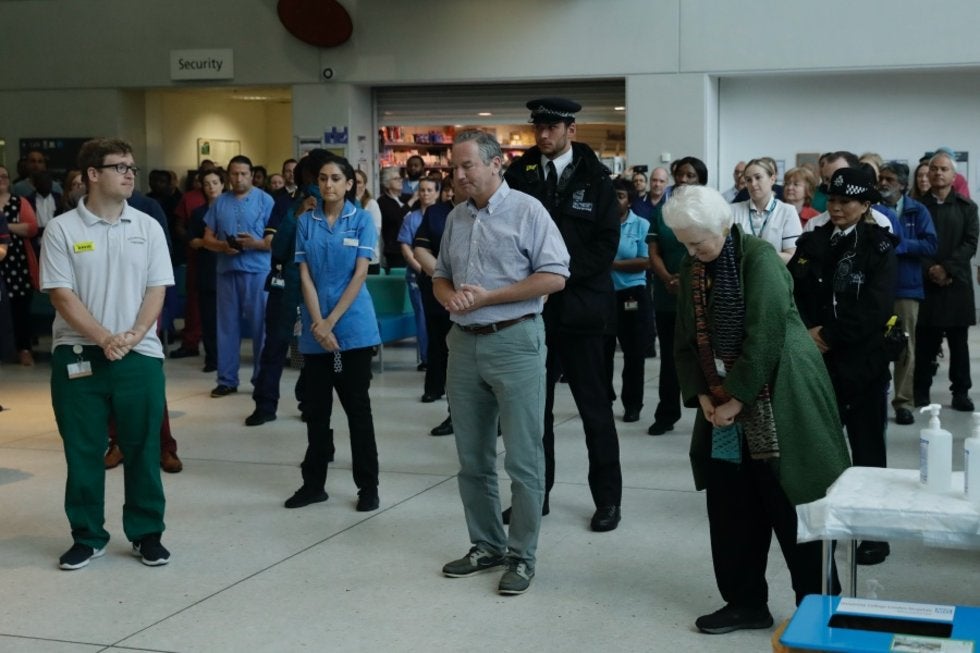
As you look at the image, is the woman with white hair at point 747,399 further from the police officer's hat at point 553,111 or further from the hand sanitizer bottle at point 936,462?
the police officer's hat at point 553,111

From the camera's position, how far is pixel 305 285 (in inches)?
258

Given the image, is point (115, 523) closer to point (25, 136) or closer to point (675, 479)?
point (675, 479)

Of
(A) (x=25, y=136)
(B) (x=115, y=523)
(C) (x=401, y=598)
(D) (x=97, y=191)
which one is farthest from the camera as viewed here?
(A) (x=25, y=136)

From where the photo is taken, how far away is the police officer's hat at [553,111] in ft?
19.3

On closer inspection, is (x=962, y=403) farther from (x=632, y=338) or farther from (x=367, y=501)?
(x=367, y=501)

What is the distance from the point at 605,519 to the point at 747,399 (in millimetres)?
1888

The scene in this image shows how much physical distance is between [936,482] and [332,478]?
14.1 feet

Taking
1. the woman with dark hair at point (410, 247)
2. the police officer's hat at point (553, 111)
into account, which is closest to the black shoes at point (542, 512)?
the police officer's hat at point (553, 111)

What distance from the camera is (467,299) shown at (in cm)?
507

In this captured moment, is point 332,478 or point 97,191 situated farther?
point 332,478

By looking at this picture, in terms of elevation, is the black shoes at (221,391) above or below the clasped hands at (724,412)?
below

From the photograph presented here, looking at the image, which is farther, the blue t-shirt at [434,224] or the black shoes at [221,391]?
the black shoes at [221,391]

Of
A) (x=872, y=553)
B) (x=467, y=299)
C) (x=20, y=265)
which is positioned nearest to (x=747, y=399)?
(x=467, y=299)

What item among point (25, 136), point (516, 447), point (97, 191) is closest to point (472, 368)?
point (516, 447)
